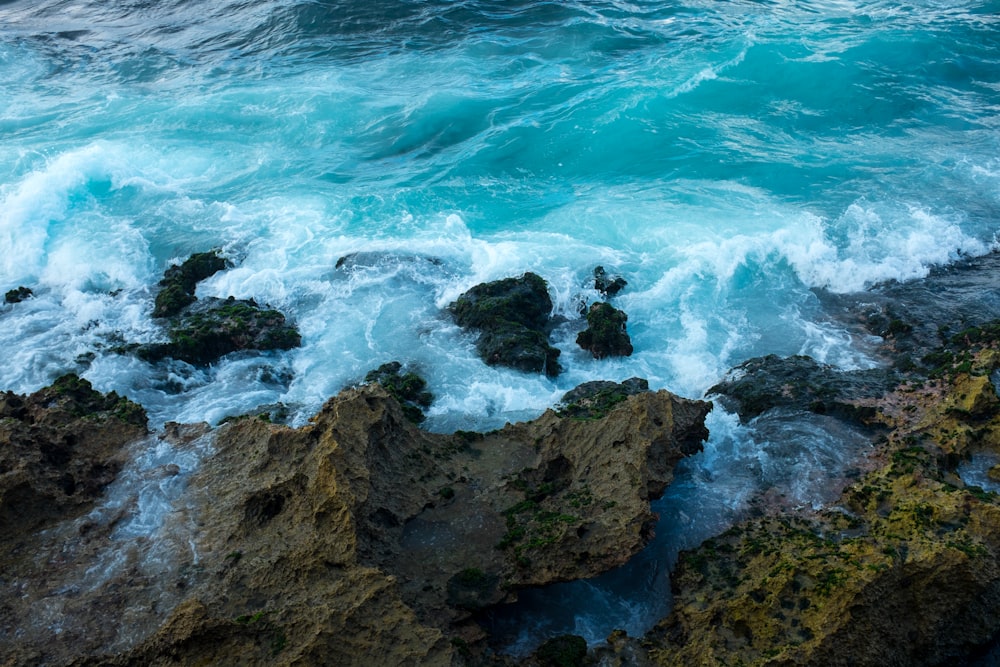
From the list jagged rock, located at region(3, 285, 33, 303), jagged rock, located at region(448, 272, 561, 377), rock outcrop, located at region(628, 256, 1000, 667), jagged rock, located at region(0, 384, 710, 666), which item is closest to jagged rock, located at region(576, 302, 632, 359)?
jagged rock, located at region(448, 272, 561, 377)

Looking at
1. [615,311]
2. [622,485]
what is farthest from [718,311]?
[622,485]

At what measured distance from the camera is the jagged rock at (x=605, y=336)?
52.9ft

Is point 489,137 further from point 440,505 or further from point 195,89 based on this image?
point 440,505

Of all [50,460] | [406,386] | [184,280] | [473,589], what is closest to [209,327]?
[184,280]

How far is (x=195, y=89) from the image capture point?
2970 cm

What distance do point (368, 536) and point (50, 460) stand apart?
4670 millimetres

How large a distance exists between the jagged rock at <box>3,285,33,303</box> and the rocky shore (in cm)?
765

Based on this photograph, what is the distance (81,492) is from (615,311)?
10.8m

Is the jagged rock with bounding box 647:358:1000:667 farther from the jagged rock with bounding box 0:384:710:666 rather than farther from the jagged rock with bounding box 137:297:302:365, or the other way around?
the jagged rock with bounding box 137:297:302:365

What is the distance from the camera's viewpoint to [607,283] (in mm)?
18359

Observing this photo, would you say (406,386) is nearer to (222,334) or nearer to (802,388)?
(222,334)

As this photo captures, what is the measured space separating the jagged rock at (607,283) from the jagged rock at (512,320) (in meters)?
1.36

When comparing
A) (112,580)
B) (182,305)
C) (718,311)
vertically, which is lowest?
(718,311)

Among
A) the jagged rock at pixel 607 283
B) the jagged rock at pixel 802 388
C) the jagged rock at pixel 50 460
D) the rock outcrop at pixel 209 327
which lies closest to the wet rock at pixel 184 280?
the rock outcrop at pixel 209 327
